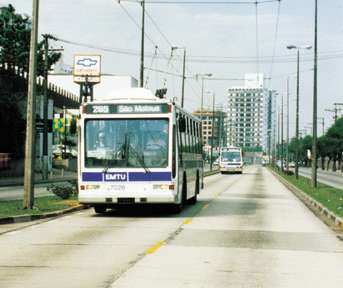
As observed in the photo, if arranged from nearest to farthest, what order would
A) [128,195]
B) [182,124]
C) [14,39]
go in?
[128,195], [182,124], [14,39]

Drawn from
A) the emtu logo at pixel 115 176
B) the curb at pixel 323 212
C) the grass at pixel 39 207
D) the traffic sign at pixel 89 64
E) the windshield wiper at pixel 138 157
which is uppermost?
the traffic sign at pixel 89 64

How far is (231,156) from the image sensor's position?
82875mm

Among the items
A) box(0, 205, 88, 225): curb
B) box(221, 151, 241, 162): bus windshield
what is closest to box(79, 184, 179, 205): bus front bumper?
box(0, 205, 88, 225): curb

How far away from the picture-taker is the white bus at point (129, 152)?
63.7 ft

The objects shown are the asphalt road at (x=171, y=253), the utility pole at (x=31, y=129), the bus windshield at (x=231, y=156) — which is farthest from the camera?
the bus windshield at (x=231, y=156)

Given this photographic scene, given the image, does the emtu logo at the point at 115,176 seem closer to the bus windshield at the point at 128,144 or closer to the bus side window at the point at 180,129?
the bus windshield at the point at 128,144

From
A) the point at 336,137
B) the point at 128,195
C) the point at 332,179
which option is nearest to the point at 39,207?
the point at 128,195

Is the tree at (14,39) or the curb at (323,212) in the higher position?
the tree at (14,39)

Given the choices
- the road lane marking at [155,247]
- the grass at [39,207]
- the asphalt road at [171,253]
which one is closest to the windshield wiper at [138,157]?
the asphalt road at [171,253]

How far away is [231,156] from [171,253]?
71.0m

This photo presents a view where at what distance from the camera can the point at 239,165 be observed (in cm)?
8281

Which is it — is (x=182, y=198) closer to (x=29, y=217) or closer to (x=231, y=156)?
(x=29, y=217)

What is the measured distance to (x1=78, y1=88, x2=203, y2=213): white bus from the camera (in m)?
19.4

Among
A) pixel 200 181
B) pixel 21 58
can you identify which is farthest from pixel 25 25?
pixel 200 181
